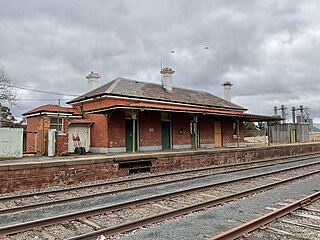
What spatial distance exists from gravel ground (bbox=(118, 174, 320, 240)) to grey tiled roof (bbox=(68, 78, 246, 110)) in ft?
38.6

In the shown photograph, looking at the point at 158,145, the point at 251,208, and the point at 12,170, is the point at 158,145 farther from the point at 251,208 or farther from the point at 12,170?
the point at 251,208

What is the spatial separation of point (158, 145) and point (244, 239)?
1450 cm

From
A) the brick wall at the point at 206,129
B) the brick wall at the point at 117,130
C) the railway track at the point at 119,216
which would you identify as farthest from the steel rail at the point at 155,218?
the brick wall at the point at 206,129

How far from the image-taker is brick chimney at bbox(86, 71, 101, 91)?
22.2 meters

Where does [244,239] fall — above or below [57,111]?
below

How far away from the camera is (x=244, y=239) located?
4.57m

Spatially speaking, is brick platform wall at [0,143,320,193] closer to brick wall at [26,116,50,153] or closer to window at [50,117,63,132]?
brick wall at [26,116,50,153]

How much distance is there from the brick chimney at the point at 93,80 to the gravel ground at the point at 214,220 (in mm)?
16628

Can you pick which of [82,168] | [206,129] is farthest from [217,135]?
[82,168]

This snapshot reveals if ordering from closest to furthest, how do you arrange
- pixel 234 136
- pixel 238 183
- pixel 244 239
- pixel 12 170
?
pixel 244 239, pixel 12 170, pixel 238 183, pixel 234 136

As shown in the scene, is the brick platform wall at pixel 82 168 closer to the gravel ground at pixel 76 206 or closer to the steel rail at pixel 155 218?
the gravel ground at pixel 76 206

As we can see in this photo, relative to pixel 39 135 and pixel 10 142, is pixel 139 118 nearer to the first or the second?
pixel 39 135

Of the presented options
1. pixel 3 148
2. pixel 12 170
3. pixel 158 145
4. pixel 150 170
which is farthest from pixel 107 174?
pixel 158 145

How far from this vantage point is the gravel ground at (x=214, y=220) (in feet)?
15.9
